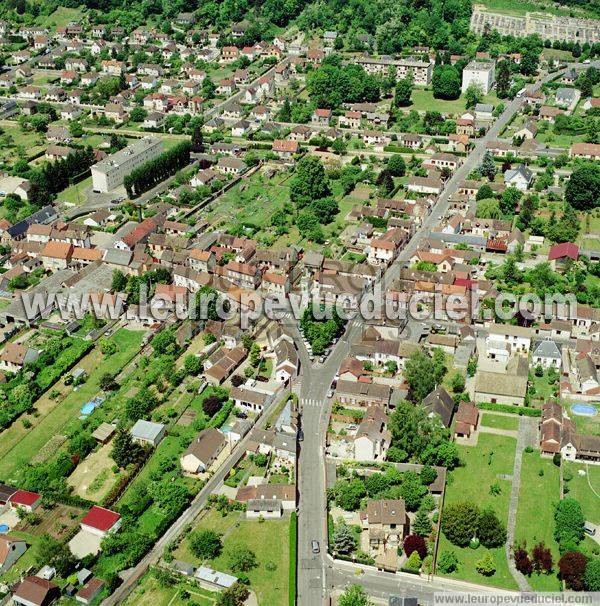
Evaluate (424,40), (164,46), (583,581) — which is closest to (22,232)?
(583,581)

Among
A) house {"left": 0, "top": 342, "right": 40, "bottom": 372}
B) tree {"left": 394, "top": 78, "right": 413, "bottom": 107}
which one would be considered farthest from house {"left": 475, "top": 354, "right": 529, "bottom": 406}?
tree {"left": 394, "top": 78, "right": 413, "bottom": 107}

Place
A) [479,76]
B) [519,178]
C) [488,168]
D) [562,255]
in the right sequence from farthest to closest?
[479,76]
[488,168]
[519,178]
[562,255]

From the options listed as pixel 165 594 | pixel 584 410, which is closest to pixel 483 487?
pixel 584 410

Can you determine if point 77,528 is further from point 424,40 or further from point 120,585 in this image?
point 424,40

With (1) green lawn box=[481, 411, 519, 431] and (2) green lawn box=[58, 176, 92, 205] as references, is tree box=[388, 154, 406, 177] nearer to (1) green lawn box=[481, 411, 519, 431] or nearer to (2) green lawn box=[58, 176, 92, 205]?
(2) green lawn box=[58, 176, 92, 205]

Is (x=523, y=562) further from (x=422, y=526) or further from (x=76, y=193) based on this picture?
(x=76, y=193)

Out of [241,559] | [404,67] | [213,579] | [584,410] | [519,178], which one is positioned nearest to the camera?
[213,579]
